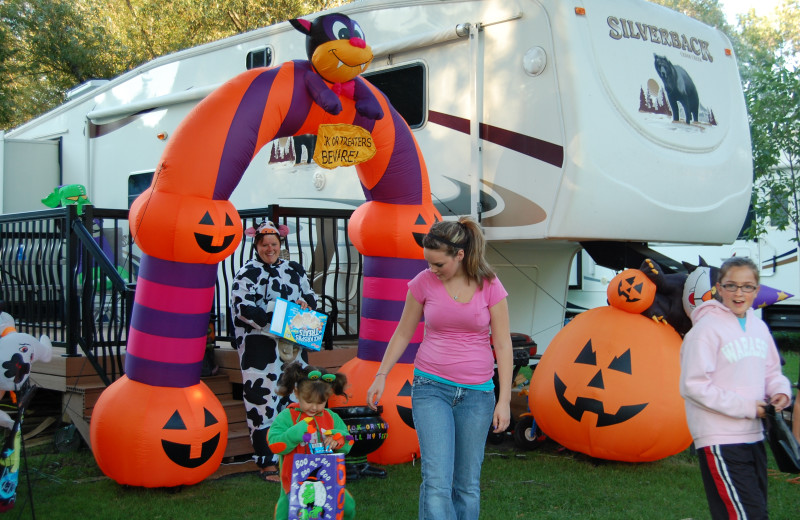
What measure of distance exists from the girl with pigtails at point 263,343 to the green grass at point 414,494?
37 cm

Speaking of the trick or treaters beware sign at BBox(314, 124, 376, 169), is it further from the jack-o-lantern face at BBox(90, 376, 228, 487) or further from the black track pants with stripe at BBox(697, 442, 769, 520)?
the black track pants with stripe at BBox(697, 442, 769, 520)

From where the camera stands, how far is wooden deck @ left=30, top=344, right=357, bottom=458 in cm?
584

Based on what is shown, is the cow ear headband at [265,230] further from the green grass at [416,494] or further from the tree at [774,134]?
the tree at [774,134]

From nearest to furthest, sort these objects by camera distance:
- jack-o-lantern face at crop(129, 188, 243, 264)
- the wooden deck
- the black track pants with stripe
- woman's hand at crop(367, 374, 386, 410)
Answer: the black track pants with stripe
woman's hand at crop(367, 374, 386, 410)
jack-o-lantern face at crop(129, 188, 243, 264)
the wooden deck

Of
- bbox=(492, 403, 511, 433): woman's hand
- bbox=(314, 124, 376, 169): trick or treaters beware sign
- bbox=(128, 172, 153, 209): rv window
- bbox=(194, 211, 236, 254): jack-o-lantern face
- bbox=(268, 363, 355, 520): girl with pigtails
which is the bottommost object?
bbox=(268, 363, 355, 520): girl with pigtails

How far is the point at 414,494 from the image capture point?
17.4ft

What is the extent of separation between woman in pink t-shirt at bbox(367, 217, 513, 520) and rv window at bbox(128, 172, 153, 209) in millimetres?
6924

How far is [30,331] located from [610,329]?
521cm

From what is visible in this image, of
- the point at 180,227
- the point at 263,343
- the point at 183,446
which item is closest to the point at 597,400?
the point at 263,343

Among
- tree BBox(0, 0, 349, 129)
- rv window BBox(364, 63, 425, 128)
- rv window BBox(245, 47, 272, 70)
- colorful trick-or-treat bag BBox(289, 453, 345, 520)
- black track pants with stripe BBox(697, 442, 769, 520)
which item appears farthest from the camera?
tree BBox(0, 0, 349, 129)

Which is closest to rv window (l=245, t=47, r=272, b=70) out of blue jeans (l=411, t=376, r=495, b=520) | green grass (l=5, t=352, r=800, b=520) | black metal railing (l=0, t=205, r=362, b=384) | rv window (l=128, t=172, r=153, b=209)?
black metal railing (l=0, t=205, r=362, b=384)

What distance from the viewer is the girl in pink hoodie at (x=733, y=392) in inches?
133

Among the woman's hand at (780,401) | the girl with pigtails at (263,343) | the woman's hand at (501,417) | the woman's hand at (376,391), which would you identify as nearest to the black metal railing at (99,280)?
the girl with pigtails at (263,343)

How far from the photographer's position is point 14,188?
1106 cm
